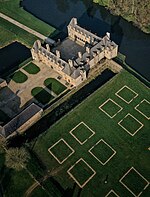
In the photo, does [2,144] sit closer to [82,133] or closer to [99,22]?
[82,133]

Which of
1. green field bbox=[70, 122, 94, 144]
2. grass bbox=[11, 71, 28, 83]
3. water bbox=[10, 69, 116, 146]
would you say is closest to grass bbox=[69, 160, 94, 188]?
green field bbox=[70, 122, 94, 144]

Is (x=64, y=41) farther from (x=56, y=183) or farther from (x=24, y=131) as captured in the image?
(x=56, y=183)

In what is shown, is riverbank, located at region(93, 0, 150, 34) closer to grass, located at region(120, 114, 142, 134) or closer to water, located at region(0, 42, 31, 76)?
water, located at region(0, 42, 31, 76)

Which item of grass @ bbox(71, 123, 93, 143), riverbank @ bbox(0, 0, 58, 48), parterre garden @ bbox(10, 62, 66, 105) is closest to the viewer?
grass @ bbox(71, 123, 93, 143)

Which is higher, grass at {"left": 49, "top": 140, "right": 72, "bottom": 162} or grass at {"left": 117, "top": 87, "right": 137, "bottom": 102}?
grass at {"left": 117, "top": 87, "right": 137, "bottom": 102}

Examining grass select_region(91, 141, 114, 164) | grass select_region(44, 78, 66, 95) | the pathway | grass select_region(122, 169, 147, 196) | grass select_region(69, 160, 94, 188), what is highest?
the pathway

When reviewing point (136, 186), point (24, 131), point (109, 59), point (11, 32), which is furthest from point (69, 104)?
point (11, 32)

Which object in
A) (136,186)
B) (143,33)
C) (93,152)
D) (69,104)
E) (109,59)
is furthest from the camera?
(143,33)
